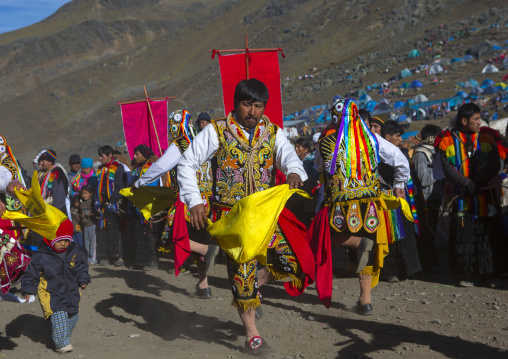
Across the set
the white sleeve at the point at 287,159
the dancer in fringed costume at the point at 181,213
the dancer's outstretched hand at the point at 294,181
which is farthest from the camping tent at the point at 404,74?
the dancer's outstretched hand at the point at 294,181

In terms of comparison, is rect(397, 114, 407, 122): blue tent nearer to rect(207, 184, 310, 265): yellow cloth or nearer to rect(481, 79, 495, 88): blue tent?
rect(481, 79, 495, 88): blue tent

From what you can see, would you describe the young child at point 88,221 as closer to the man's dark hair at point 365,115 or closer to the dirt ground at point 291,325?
the dirt ground at point 291,325

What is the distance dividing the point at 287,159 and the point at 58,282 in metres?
2.05

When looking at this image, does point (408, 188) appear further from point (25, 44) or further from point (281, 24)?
point (25, 44)

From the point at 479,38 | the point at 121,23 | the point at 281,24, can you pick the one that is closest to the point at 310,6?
the point at 281,24

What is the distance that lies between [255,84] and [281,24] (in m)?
84.8

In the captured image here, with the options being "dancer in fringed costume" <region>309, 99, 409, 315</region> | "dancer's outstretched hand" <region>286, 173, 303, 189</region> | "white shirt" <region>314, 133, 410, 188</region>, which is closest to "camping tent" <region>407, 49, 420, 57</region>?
"white shirt" <region>314, 133, 410, 188</region>

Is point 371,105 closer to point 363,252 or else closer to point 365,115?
point 365,115

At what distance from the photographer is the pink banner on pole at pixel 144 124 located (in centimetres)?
1020

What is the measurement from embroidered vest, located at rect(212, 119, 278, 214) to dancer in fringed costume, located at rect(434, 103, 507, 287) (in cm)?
256

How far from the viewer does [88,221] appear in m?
10.7

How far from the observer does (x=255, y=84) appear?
454cm

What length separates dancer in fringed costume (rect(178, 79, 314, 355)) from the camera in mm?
4473

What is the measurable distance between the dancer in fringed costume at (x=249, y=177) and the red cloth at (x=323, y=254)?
509mm
